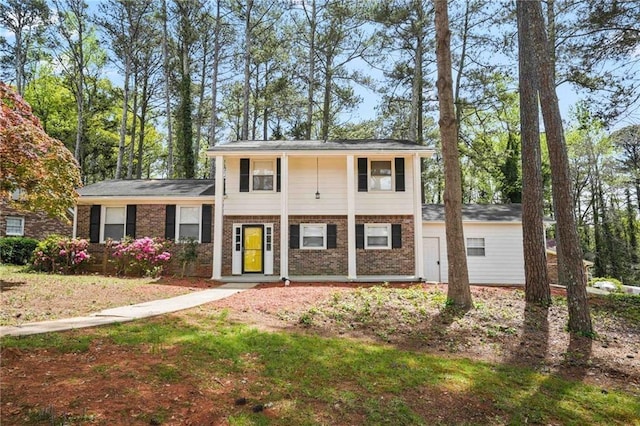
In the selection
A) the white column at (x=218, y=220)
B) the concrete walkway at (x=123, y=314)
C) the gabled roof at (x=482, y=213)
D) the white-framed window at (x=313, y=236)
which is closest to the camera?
the concrete walkway at (x=123, y=314)

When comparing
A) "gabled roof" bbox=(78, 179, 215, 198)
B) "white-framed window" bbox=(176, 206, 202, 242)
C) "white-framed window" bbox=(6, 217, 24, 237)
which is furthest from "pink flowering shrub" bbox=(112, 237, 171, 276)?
"white-framed window" bbox=(6, 217, 24, 237)

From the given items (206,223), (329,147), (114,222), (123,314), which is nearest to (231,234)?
(206,223)

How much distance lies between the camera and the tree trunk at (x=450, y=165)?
761cm

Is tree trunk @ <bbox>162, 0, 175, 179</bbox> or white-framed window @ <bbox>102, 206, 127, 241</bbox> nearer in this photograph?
white-framed window @ <bbox>102, 206, 127, 241</bbox>

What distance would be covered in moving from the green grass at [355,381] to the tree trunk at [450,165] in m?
2.86

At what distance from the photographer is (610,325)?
720cm

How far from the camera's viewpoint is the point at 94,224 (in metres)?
14.4

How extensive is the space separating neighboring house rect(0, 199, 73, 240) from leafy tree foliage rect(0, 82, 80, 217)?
334 inches

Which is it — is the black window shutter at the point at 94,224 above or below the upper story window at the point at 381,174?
below

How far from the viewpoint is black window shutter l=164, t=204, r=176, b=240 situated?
560 inches

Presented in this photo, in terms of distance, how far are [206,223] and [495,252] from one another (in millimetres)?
11023

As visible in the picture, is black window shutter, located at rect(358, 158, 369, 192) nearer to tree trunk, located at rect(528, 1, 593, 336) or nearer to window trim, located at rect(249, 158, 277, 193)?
window trim, located at rect(249, 158, 277, 193)

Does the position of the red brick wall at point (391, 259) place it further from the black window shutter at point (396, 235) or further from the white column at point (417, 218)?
the white column at point (417, 218)

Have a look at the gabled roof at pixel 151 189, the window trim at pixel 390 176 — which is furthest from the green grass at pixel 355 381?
the gabled roof at pixel 151 189
